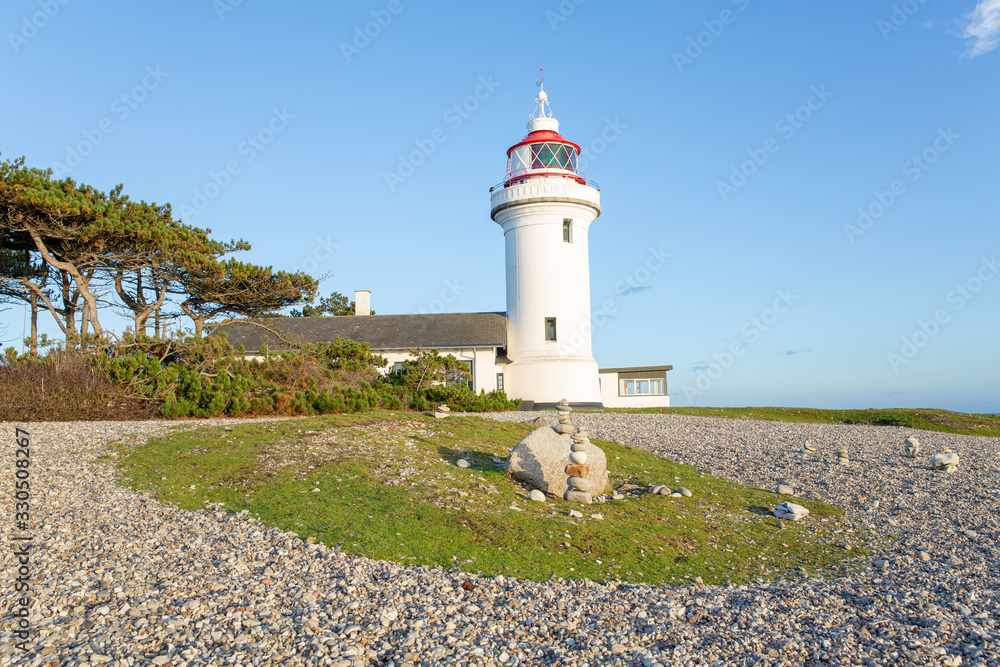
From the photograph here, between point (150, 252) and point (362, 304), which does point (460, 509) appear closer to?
point (150, 252)

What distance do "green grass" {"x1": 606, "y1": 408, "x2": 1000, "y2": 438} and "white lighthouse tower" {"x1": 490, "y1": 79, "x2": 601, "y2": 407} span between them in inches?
167

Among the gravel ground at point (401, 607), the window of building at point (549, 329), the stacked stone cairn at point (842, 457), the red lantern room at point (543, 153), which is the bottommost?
the gravel ground at point (401, 607)

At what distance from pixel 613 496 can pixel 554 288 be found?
1764 cm

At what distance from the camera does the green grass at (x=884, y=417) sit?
841 inches

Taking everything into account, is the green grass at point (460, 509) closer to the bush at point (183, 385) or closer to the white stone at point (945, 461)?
the white stone at point (945, 461)

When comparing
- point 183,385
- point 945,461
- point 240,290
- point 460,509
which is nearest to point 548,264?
point 240,290

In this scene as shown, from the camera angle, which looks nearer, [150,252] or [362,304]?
[150,252]

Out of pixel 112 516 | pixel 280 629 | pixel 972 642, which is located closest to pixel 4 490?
pixel 112 516

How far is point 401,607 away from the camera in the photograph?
528 cm

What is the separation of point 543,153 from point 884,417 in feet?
52.6

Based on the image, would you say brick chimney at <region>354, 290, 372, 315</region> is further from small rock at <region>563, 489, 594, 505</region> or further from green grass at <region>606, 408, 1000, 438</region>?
small rock at <region>563, 489, 594, 505</region>

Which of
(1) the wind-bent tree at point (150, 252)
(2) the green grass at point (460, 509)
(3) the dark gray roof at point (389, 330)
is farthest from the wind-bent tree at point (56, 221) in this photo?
Answer: (2) the green grass at point (460, 509)

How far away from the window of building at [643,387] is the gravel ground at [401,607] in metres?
22.4

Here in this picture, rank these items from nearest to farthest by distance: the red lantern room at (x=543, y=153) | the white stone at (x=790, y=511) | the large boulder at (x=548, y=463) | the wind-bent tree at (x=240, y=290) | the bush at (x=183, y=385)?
the white stone at (x=790, y=511) → the large boulder at (x=548, y=463) → the bush at (x=183, y=385) → the wind-bent tree at (x=240, y=290) → the red lantern room at (x=543, y=153)
